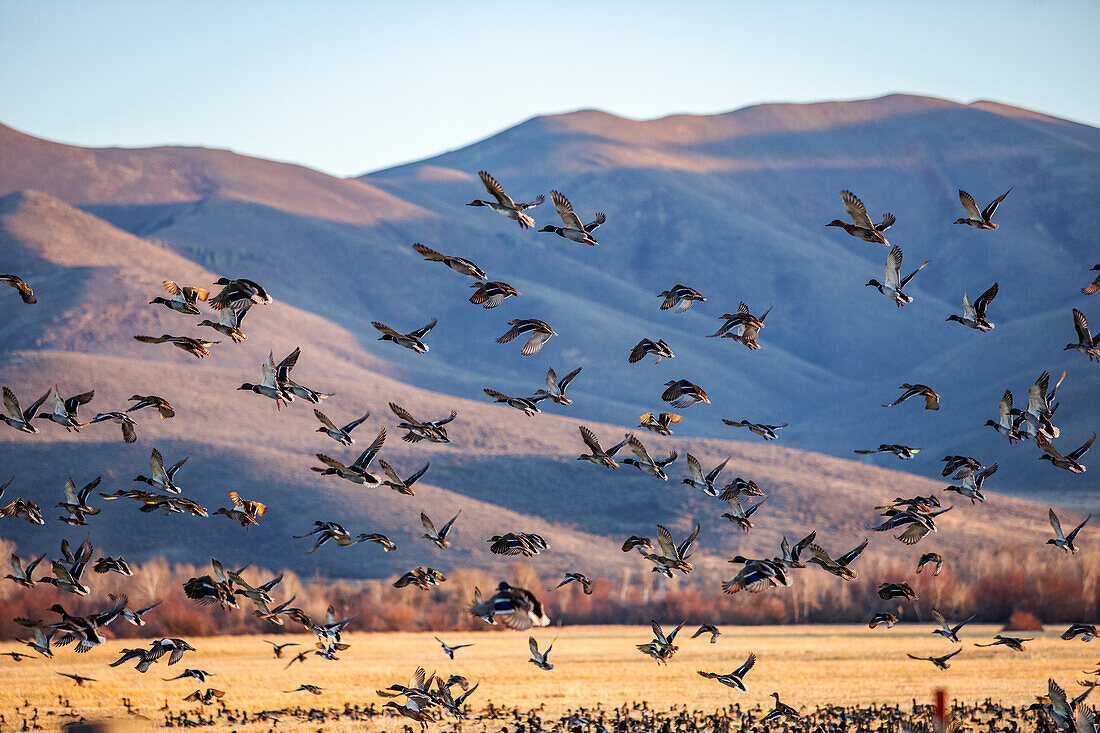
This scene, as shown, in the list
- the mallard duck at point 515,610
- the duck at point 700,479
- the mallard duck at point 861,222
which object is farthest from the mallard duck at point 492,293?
the mallard duck at point 515,610

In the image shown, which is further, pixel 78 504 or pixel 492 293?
pixel 78 504

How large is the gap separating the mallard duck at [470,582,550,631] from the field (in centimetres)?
1823

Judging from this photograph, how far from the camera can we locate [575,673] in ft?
157

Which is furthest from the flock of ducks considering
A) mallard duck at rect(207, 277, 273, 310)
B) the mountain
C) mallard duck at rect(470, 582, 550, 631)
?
the mountain

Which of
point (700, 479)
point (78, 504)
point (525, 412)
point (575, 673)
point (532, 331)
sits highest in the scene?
point (532, 331)

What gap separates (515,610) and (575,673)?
34.3 metres

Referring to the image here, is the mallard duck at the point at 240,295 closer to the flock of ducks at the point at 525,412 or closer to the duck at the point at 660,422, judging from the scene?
the flock of ducks at the point at 525,412

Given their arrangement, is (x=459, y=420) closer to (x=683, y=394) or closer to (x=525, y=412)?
(x=525, y=412)

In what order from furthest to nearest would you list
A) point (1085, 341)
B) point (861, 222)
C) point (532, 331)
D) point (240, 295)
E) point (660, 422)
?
point (660, 422)
point (532, 331)
point (1085, 341)
point (240, 295)
point (861, 222)

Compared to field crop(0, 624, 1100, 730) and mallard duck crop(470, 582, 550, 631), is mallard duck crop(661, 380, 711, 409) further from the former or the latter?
field crop(0, 624, 1100, 730)

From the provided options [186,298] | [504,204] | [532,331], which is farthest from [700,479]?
[186,298]

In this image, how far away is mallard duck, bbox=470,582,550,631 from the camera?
47.0 ft

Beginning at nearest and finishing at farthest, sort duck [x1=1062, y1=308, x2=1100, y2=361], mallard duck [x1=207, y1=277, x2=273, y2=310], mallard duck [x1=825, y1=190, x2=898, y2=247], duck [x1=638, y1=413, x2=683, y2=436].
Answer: mallard duck [x1=825, y1=190, x2=898, y2=247]
duck [x1=1062, y1=308, x2=1100, y2=361]
mallard duck [x1=207, y1=277, x2=273, y2=310]
duck [x1=638, y1=413, x2=683, y2=436]

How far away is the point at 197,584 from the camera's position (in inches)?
805
